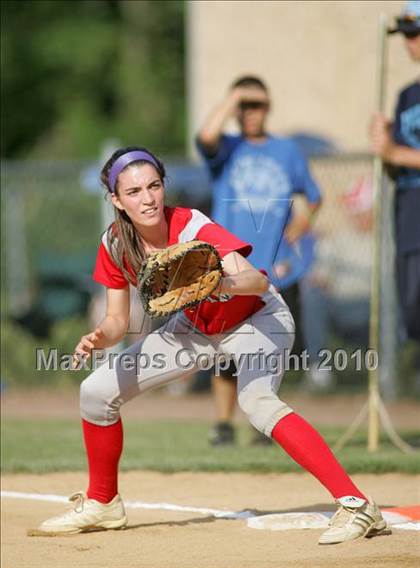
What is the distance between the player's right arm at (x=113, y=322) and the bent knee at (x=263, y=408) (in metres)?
0.62

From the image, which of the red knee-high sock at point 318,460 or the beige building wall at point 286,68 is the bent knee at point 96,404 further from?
the beige building wall at point 286,68

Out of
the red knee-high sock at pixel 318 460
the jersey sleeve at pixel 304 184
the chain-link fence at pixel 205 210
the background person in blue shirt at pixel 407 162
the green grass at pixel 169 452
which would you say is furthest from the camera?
the chain-link fence at pixel 205 210

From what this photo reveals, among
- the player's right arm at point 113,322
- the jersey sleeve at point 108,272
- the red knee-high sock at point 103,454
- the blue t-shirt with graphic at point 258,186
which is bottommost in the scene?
the red knee-high sock at point 103,454

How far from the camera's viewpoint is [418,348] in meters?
9.98

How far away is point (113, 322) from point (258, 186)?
2712 millimetres

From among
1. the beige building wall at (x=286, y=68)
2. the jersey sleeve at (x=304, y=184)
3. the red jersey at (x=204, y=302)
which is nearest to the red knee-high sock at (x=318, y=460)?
the red jersey at (x=204, y=302)

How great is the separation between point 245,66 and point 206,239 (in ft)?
23.4

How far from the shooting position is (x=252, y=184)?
7.45 metres

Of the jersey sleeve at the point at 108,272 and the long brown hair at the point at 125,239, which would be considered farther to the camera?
the jersey sleeve at the point at 108,272

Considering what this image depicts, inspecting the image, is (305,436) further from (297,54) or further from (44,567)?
(297,54)

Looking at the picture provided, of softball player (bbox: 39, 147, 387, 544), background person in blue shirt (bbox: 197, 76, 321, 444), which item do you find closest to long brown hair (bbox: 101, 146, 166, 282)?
softball player (bbox: 39, 147, 387, 544)

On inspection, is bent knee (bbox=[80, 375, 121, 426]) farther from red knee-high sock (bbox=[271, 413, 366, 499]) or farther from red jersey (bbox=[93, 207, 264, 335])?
red knee-high sock (bbox=[271, 413, 366, 499])

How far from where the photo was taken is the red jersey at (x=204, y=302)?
4746 millimetres

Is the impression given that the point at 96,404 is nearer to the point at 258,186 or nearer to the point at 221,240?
the point at 221,240
